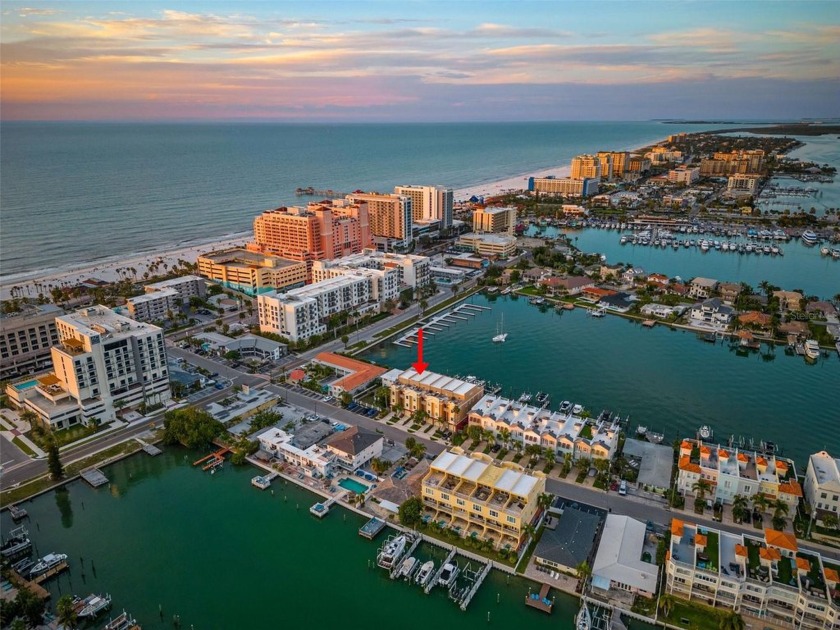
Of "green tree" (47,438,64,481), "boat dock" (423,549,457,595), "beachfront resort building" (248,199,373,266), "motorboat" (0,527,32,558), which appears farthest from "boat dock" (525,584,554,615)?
"beachfront resort building" (248,199,373,266)

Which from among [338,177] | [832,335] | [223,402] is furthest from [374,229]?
[338,177]

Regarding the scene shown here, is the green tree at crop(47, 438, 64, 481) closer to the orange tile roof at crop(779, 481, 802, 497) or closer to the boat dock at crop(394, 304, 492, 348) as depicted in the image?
the boat dock at crop(394, 304, 492, 348)

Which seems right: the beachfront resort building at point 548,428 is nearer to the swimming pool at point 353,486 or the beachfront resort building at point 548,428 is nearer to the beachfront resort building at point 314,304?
the swimming pool at point 353,486

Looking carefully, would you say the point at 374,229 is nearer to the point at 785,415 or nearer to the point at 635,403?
the point at 635,403

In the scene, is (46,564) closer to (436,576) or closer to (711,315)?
(436,576)

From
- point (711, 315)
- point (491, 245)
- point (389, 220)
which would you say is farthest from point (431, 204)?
point (711, 315)

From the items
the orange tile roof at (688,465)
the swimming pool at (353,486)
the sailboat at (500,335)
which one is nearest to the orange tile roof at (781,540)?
the orange tile roof at (688,465)
